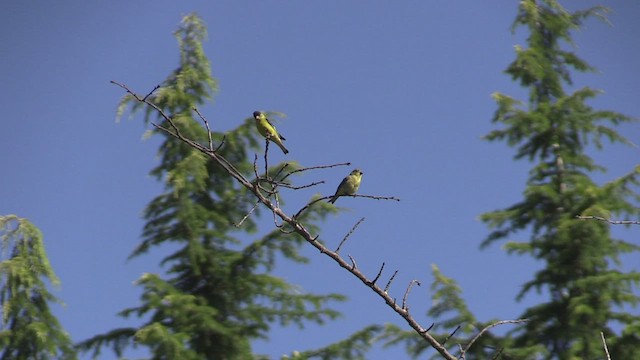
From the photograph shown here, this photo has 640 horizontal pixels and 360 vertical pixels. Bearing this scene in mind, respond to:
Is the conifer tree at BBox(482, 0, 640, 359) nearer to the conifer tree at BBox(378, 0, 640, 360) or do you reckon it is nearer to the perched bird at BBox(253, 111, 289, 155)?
the conifer tree at BBox(378, 0, 640, 360)

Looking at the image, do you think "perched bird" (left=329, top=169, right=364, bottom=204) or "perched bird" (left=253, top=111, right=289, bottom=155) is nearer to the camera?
"perched bird" (left=253, top=111, right=289, bottom=155)

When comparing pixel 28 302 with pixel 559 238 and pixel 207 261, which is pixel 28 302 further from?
pixel 559 238

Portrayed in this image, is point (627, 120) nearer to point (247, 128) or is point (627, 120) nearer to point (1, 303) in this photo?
point (247, 128)

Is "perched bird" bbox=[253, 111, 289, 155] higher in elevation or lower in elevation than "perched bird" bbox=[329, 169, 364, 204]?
lower

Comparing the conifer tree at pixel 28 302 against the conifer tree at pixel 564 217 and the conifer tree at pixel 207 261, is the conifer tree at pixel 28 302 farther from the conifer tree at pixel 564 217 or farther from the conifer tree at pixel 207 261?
the conifer tree at pixel 564 217

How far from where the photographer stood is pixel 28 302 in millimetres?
8969

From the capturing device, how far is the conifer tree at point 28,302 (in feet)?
28.8

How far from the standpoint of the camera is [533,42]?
12656 millimetres

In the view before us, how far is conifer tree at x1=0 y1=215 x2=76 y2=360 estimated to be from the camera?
28.8 ft

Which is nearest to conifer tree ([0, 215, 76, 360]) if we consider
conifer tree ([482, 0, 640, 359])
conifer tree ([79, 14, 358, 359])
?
conifer tree ([79, 14, 358, 359])

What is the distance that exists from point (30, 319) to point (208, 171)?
305 centimetres

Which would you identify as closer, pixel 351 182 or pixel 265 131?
pixel 265 131

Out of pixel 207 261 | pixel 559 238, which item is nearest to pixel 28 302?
pixel 207 261

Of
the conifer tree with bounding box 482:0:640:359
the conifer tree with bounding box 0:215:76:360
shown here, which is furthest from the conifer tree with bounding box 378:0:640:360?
the conifer tree with bounding box 0:215:76:360
